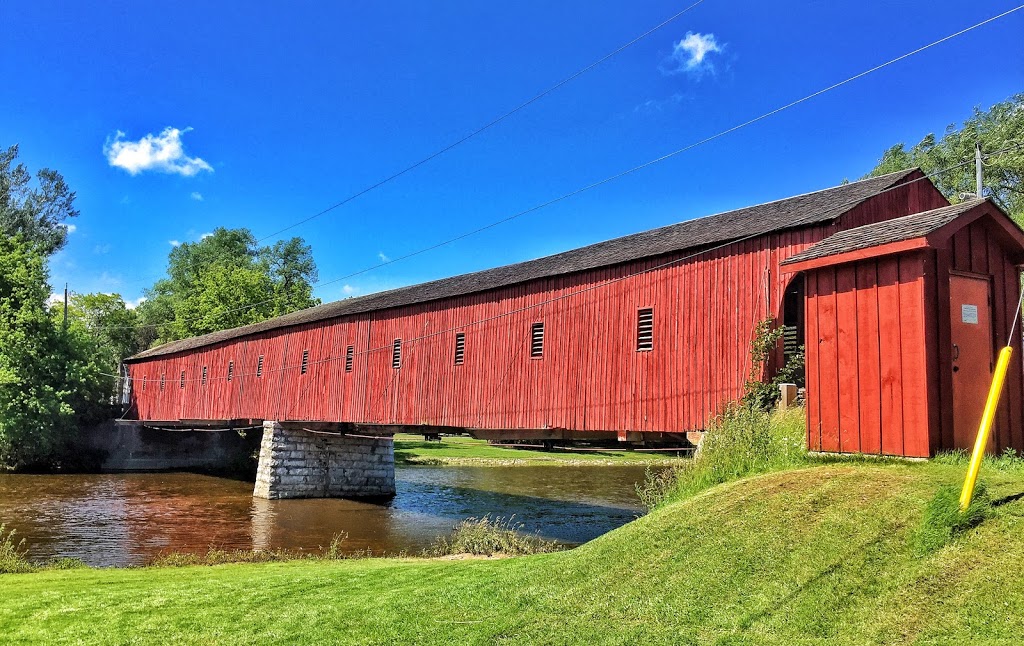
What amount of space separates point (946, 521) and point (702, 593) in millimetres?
1805

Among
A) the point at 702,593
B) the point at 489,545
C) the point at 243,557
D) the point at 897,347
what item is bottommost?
the point at 243,557

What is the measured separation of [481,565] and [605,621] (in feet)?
13.9

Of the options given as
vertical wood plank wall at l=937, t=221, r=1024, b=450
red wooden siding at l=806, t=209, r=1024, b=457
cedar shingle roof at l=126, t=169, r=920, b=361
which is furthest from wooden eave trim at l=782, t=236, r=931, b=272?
cedar shingle roof at l=126, t=169, r=920, b=361

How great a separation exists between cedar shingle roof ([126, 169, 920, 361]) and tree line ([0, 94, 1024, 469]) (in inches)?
749

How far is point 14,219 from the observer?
46812mm

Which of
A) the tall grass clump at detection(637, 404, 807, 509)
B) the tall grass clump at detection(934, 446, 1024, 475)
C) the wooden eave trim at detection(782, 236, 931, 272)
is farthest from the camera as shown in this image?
the tall grass clump at detection(637, 404, 807, 509)

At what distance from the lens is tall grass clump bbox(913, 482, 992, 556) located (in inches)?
191

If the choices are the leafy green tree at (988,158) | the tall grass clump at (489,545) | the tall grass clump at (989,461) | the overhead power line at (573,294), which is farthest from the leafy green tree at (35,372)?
the leafy green tree at (988,158)

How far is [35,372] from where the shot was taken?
105 ft

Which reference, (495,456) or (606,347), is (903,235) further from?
(495,456)

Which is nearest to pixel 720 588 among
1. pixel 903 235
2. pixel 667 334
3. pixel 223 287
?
pixel 903 235

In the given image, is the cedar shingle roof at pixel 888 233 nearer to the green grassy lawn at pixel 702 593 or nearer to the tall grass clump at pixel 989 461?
the tall grass clump at pixel 989 461

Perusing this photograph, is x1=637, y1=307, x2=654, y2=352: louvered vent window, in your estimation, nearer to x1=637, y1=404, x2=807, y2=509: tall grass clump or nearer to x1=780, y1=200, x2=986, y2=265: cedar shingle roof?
x1=637, y1=404, x2=807, y2=509: tall grass clump

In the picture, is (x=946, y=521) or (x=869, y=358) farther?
(x=869, y=358)
